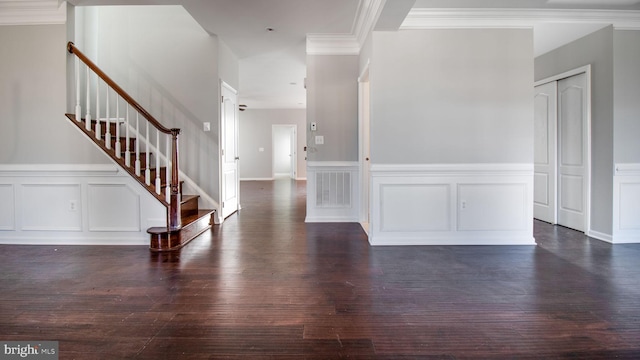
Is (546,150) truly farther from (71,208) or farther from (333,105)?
(71,208)

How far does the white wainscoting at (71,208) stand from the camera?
366 cm

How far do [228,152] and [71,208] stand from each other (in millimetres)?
2231

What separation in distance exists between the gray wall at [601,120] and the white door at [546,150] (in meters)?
0.62

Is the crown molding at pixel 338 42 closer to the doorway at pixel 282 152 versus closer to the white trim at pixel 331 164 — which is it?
the white trim at pixel 331 164

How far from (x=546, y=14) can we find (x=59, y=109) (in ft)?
17.5

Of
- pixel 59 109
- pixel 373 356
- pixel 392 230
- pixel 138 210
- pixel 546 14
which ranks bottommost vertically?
pixel 373 356

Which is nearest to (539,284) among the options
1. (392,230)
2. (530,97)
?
(392,230)

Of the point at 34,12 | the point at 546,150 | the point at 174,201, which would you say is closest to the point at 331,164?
the point at 174,201

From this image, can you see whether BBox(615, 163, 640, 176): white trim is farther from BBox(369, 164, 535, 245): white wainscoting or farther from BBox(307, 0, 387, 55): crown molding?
BBox(307, 0, 387, 55): crown molding

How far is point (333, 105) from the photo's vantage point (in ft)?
15.9

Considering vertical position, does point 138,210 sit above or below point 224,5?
below

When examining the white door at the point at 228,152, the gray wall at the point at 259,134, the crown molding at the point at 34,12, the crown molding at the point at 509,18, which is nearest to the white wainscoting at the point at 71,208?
the white door at the point at 228,152

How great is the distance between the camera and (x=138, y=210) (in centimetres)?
368

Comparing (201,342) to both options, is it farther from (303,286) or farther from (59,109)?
(59,109)
